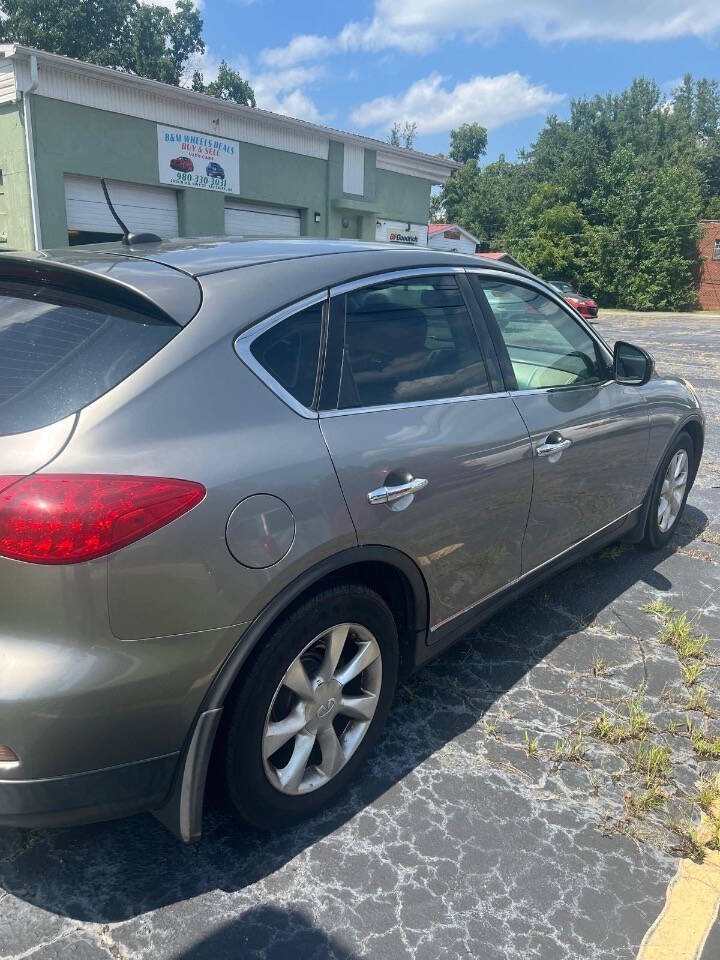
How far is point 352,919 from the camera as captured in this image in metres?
2.02

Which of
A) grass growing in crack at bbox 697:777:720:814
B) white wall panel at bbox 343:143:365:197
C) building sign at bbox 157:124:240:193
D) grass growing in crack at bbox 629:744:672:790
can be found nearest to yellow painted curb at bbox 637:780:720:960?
grass growing in crack at bbox 697:777:720:814

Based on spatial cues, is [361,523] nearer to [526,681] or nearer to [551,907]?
[551,907]

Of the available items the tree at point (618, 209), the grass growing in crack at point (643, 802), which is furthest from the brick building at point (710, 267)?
the grass growing in crack at point (643, 802)

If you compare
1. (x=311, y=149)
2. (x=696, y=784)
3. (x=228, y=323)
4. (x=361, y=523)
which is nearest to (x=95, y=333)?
(x=228, y=323)

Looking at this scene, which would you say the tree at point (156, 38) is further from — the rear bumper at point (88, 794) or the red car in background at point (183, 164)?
the rear bumper at point (88, 794)

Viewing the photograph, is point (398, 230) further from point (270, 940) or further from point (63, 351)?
point (270, 940)

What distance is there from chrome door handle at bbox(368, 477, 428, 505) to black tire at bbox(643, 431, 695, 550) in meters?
2.39

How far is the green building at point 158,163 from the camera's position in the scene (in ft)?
44.5

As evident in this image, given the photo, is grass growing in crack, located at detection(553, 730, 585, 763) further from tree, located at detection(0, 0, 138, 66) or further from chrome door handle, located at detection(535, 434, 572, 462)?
tree, located at detection(0, 0, 138, 66)

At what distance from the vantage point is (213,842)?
2.26 metres

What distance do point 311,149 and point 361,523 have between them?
18729mm

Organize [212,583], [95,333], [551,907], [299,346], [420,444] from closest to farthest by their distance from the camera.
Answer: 1. [212,583]
2. [95,333]
3. [551,907]
4. [299,346]
5. [420,444]

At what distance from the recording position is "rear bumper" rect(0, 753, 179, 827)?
5.63ft

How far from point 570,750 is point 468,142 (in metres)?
90.4
